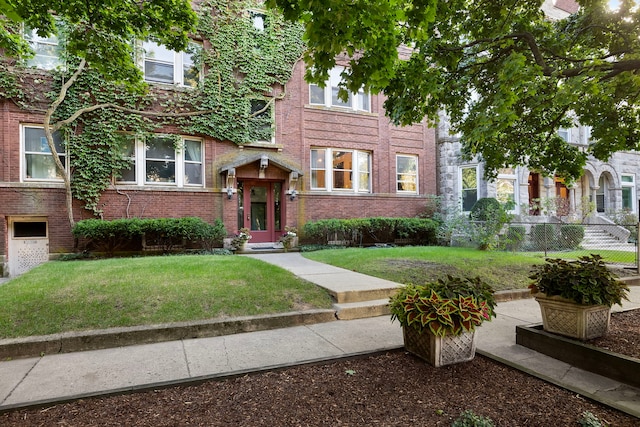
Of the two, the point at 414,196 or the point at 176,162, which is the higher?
the point at 176,162

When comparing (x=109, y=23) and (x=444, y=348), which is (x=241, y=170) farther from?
(x=444, y=348)

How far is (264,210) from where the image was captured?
1258 cm

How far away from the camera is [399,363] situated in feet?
10.3

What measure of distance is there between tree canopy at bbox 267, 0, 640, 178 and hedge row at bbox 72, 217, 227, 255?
7305 millimetres

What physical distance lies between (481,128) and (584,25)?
117 inches

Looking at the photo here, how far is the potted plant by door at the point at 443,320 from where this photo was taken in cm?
300

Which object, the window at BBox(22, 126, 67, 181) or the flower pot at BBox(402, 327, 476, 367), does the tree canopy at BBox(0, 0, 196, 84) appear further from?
the flower pot at BBox(402, 327, 476, 367)

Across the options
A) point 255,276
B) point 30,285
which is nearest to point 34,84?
point 30,285

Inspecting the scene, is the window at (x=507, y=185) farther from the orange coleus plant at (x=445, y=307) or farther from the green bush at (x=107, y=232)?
the green bush at (x=107, y=232)

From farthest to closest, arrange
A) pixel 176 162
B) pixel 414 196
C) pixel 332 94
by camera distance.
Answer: pixel 414 196, pixel 332 94, pixel 176 162

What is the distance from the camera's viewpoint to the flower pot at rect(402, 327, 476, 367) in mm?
3014

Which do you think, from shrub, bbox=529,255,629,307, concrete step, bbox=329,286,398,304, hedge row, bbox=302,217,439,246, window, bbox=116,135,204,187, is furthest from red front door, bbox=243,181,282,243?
shrub, bbox=529,255,629,307

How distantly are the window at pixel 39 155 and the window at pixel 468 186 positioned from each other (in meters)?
14.8

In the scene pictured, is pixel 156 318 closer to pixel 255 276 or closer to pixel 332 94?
pixel 255 276
